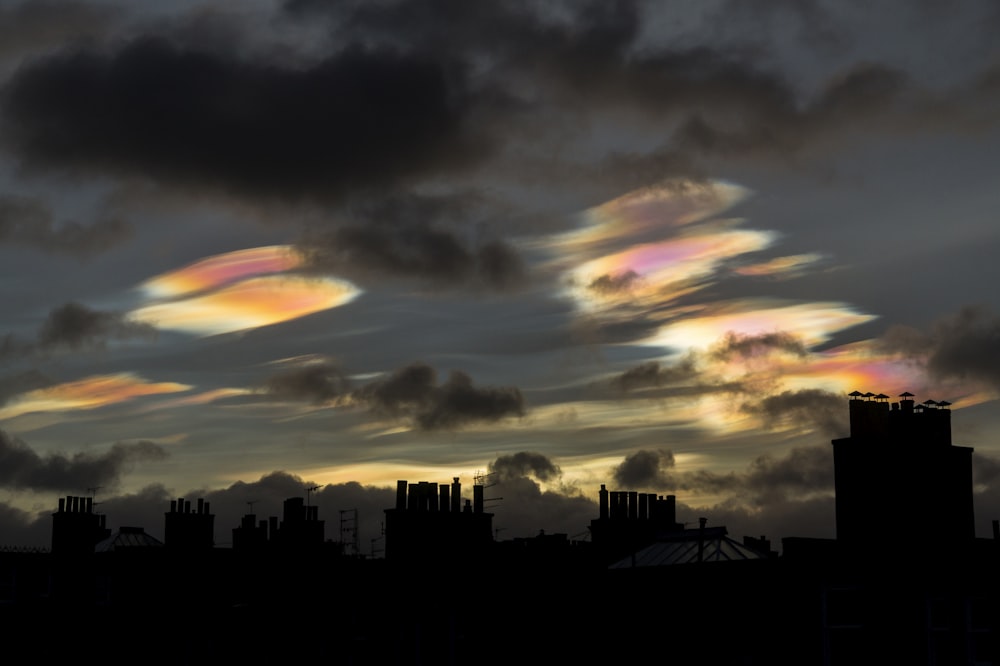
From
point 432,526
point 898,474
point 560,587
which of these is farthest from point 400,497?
point 898,474

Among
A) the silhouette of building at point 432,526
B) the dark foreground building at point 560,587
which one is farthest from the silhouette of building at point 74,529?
the silhouette of building at point 432,526

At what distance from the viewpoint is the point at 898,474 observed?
48.0 metres

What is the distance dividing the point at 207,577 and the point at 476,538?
48.5ft

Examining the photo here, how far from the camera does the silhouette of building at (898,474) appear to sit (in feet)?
156

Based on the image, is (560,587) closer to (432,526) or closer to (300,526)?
(432,526)

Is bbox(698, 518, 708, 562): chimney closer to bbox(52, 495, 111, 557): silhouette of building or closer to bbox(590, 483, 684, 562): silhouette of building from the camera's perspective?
bbox(590, 483, 684, 562): silhouette of building

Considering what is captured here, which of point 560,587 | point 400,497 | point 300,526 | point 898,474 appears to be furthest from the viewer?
point 300,526

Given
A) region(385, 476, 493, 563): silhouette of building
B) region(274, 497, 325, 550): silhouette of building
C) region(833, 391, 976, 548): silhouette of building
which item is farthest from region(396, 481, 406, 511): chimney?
region(833, 391, 976, 548): silhouette of building

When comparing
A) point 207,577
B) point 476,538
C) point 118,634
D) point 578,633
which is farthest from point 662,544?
point 118,634

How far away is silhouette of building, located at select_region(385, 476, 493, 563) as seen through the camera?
58.0m

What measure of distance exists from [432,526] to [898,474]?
20.8 m

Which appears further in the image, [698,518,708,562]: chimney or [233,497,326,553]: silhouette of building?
[233,497,326,553]: silhouette of building

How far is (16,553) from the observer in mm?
70938

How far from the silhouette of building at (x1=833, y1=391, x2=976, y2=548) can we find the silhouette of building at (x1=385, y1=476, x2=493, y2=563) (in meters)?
16.8
